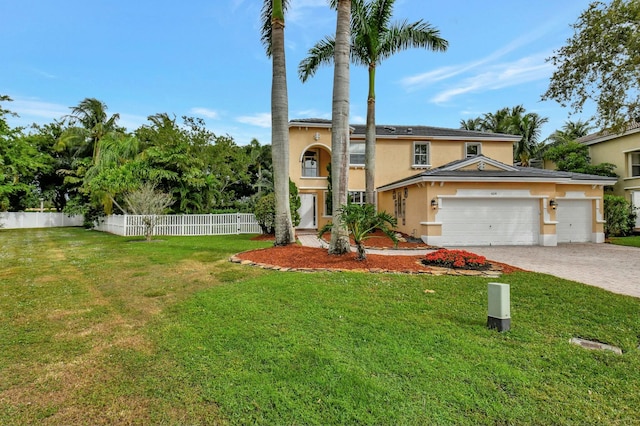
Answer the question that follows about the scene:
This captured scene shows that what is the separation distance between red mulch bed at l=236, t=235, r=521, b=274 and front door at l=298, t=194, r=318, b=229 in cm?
945

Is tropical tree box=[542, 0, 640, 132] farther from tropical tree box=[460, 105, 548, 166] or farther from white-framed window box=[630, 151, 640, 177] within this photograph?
tropical tree box=[460, 105, 548, 166]

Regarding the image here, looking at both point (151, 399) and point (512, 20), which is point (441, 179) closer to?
point (512, 20)

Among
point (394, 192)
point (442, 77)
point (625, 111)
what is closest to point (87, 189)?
point (394, 192)

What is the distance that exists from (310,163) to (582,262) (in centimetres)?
1477

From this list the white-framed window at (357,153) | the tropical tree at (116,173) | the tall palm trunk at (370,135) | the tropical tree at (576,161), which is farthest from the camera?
the tropical tree at (576,161)

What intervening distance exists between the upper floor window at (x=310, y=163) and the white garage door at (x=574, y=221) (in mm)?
13221

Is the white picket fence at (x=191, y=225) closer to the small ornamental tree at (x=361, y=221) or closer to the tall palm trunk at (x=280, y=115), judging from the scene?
A: the tall palm trunk at (x=280, y=115)

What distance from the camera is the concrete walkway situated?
7.25 meters

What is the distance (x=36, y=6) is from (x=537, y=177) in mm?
20979

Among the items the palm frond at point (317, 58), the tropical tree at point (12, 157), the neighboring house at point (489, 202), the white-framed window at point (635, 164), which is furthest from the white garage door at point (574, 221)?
the tropical tree at point (12, 157)

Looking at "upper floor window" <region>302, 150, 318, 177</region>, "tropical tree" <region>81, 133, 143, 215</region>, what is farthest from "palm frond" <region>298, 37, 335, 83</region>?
"tropical tree" <region>81, 133, 143, 215</region>

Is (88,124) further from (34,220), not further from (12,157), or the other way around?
(34,220)

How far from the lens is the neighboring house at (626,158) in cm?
2056

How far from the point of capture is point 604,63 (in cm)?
1227
